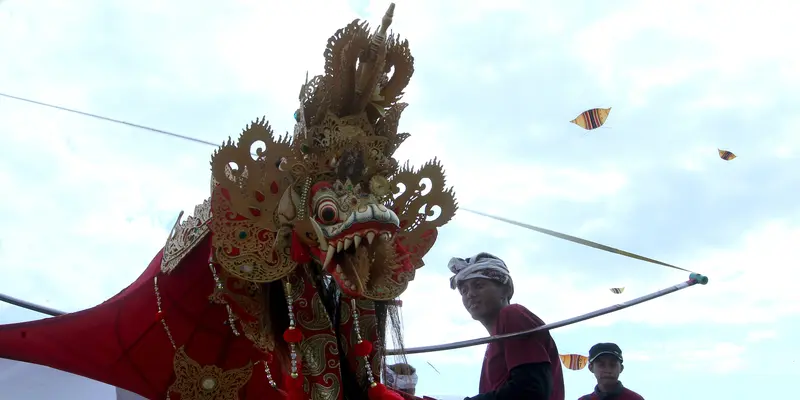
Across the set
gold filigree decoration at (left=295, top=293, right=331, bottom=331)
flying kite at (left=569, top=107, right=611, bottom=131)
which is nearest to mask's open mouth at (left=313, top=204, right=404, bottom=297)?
gold filigree decoration at (left=295, top=293, right=331, bottom=331)

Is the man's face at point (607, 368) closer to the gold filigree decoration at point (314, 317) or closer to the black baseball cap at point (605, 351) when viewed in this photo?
the black baseball cap at point (605, 351)

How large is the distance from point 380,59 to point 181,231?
3.91 feet

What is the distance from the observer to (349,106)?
107 inches

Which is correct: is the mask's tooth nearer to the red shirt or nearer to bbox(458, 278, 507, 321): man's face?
the red shirt

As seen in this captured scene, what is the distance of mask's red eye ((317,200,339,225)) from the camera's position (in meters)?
2.35

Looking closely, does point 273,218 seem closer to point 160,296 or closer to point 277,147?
point 277,147

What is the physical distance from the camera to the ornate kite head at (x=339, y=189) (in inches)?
91.4

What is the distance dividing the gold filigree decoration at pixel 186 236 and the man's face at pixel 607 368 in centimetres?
258

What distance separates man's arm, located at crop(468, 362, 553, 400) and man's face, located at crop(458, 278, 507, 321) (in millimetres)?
609

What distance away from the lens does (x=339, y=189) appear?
244 cm

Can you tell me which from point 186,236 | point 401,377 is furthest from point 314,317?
point 401,377

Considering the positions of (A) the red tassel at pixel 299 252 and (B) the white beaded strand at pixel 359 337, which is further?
(B) the white beaded strand at pixel 359 337

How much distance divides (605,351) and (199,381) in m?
2.45

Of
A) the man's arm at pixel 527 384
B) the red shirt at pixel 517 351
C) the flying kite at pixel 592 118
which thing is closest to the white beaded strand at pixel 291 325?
the man's arm at pixel 527 384
